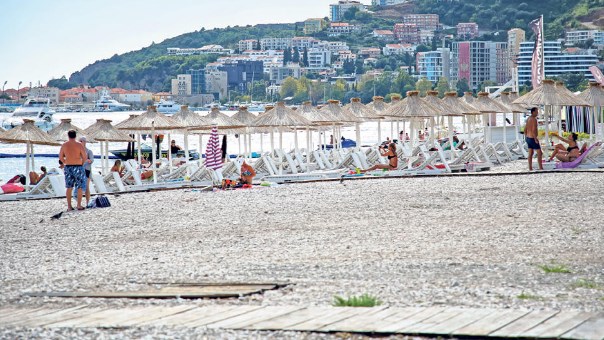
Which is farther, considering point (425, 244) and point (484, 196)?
point (484, 196)

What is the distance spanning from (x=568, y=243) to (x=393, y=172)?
1087 cm

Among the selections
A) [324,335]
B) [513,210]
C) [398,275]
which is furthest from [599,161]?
[324,335]

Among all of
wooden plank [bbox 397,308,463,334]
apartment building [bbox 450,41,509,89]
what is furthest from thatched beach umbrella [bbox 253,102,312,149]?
apartment building [bbox 450,41,509,89]

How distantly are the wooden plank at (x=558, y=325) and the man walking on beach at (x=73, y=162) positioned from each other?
8.92m

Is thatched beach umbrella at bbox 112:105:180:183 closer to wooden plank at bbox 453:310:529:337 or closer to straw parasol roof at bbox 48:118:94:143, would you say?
straw parasol roof at bbox 48:118:94:143

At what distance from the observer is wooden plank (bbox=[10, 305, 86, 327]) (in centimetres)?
566

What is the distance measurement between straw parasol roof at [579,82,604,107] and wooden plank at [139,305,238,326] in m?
19.8

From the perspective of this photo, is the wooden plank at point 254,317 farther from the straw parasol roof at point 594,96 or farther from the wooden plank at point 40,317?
the straw parasol roof at point 594,96

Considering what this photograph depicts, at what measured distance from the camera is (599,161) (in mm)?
20219

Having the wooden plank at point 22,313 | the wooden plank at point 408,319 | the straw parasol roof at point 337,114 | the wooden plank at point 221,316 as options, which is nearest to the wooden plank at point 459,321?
the wooden plank at point 408,319

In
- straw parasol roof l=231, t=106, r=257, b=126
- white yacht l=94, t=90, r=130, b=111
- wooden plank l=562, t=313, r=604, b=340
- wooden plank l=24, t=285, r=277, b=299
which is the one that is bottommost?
white yacht l=94, t=90, r=130, b=111

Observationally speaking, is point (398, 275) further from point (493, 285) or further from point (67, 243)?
point (67, 243)

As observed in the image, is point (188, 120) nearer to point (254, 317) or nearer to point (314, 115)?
point (314, 115)

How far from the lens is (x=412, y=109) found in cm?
2309
